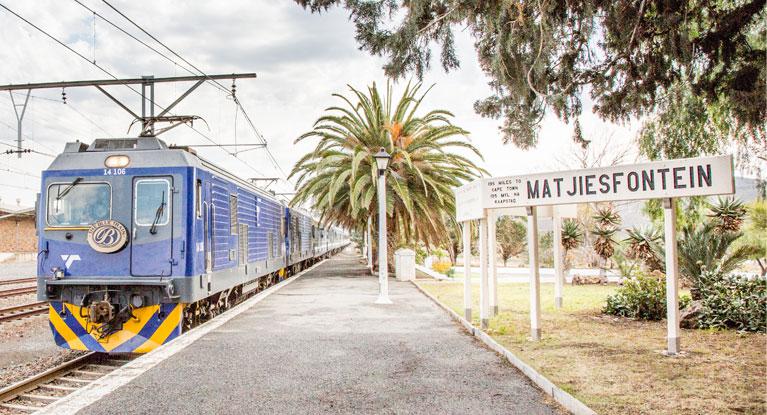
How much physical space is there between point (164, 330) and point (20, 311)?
7.30 metres

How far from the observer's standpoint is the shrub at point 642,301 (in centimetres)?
1127

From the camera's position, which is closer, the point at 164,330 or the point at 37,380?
the point at 37,380

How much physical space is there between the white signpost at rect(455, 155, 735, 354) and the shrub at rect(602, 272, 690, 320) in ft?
11.0

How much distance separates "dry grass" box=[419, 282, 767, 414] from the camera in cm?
558

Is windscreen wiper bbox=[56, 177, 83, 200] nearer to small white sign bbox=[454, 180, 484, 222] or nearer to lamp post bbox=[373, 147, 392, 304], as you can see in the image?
small white sign bbox=[454, 180, 484, 222]

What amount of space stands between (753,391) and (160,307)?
7.58 metres

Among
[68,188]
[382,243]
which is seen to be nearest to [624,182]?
[68,188]

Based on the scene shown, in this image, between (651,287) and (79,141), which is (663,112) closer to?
(651,287)

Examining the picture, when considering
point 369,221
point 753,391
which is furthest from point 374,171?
point 753,391

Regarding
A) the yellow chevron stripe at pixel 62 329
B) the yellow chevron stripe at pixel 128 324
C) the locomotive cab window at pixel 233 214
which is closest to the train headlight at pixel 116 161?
the yellow chevron stripe at pixel 128 324

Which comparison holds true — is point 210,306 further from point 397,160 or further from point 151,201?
point 397,160

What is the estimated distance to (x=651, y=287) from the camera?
1162 centimetres

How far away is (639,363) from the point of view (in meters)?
7.30

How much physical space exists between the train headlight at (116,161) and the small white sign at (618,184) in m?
5.49
